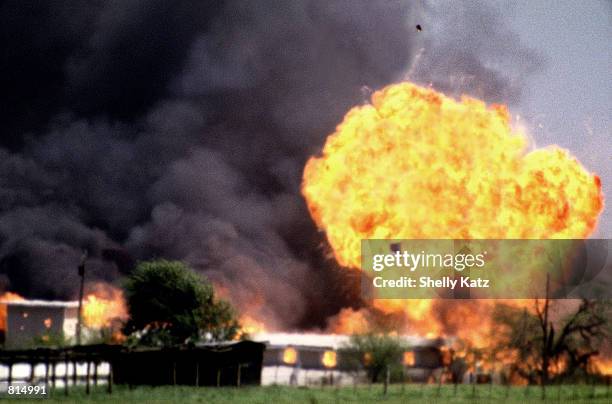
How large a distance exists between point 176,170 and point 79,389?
5594cm

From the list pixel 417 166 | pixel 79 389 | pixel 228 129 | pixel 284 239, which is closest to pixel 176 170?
pixel 228 129

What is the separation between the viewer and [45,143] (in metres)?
104

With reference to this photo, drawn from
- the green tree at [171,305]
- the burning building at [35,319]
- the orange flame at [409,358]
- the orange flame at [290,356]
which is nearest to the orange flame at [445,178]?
the orange flame at [409,358]

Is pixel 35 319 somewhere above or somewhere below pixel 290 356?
above

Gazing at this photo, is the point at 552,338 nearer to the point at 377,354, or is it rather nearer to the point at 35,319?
the point at 377,354

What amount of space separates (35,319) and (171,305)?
67.9ft

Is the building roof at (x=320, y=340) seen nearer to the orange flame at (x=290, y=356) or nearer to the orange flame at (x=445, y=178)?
the orange flame at (x=290, y=356)

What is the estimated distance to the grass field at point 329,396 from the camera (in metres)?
41.8

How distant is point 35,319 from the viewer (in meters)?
97.9

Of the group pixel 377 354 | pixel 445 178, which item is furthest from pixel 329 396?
pixel 377 354

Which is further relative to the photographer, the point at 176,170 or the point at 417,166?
the point at 176,170

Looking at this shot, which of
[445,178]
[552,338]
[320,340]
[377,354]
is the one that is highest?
[445,178]

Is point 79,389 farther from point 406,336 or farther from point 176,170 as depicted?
point 176,170

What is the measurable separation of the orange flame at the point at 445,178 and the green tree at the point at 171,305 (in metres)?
22.1
